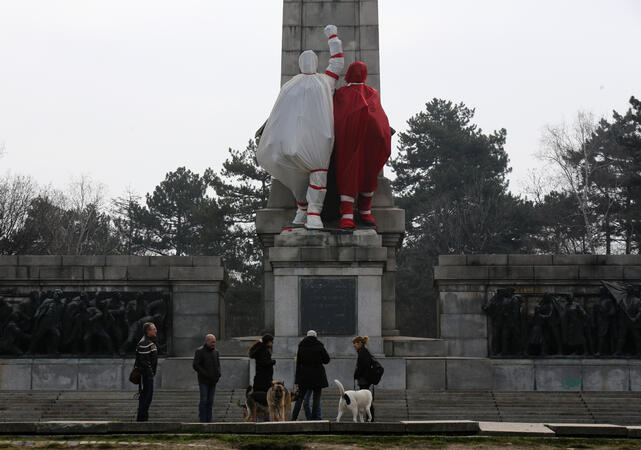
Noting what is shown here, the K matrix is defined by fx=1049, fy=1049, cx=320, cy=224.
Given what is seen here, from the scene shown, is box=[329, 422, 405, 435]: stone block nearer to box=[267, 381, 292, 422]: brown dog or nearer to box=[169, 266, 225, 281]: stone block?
box=[267, 381, 292, 422]: brown dog

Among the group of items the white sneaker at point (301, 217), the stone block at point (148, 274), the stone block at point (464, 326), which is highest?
the white sneaker at point (301, 217)

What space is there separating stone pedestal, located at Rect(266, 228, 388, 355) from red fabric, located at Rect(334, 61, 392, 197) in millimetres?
1268

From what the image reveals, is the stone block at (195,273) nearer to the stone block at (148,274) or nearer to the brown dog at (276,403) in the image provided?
the stone block at (148,274)

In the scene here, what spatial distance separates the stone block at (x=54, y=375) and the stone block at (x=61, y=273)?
5.44 feet

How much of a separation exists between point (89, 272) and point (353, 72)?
621 centimetres

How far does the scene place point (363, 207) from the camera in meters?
19.0

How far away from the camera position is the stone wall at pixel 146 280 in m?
19.8

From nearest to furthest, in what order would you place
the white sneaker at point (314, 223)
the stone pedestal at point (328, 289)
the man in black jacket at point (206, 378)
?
the man in black jacket at point (206, 378), the stone pedestal at point (328, 289), the white sneaker at point (314, 223)

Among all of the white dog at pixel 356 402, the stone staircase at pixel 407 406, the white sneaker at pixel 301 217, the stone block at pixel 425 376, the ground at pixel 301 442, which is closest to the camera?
the ground at pixel 301 442

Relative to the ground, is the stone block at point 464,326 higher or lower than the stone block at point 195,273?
lower

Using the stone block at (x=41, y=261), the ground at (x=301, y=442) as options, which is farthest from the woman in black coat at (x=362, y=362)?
the stone block at (x=41, y=261)

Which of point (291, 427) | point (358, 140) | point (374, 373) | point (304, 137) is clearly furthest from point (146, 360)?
point (358, 140)

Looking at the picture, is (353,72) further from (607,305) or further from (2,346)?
(2,346)

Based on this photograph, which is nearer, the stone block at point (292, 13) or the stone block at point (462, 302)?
the stone block at point (462, 302)
